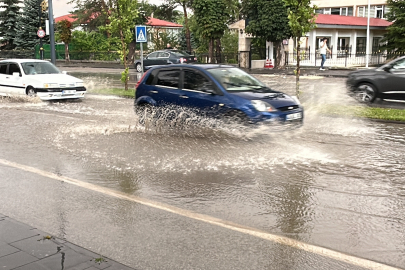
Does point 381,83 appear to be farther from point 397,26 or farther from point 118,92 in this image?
point 397,26

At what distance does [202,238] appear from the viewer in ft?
15.8

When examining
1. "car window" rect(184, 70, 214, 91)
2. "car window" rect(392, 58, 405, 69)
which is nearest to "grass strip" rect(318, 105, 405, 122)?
"car window" rect(392, 58, 405, 69)

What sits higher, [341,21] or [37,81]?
[341,21]

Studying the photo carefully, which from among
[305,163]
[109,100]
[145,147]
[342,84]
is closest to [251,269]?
[305,163]

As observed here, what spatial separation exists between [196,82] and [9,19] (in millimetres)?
55736

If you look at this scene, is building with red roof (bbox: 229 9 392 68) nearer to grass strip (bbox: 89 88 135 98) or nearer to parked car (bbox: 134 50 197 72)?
parked car (bbox: 134 50 197 72)

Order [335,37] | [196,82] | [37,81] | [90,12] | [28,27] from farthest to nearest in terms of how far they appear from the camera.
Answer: [28,27] < [90,12] < [335,37] < [37,81] < [196,82]

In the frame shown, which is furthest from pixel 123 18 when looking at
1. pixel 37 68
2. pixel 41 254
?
pixel 41 254

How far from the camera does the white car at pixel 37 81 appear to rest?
1667cm

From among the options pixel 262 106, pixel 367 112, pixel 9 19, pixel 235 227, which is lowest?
pixel 235 227

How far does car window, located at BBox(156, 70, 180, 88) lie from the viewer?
10.7 metres

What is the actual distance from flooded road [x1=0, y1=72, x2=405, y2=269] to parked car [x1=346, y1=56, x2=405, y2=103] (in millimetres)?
3178

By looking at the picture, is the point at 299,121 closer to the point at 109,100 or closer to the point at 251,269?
the point at 251,269

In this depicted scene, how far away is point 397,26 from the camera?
128 ft
